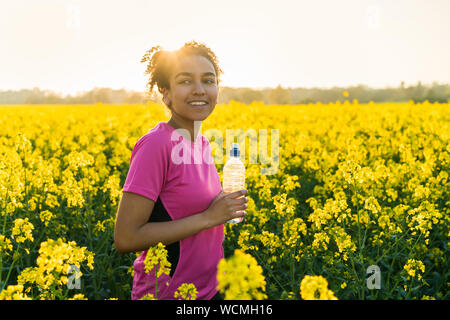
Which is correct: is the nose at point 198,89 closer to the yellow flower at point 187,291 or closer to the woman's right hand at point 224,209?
the woman's right hand at point 224,209

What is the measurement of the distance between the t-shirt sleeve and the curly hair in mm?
408

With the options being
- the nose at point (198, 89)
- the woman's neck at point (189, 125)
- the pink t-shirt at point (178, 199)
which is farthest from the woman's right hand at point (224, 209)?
the nose at point (198, 89)

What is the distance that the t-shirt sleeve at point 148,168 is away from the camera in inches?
79.3

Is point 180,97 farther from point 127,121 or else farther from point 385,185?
point 127,121

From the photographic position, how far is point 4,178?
3469mm

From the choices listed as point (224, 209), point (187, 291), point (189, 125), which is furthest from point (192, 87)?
point (187, 291)

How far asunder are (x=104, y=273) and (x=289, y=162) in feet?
9.46

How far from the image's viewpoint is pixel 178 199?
86.4 inches

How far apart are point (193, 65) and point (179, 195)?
0.65m

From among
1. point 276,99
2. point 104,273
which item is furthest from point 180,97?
point 276,99

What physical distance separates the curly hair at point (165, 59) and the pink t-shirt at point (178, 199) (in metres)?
0.30

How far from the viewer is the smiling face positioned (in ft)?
7.37

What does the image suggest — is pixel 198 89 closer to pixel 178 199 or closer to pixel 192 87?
pixel 192 87
